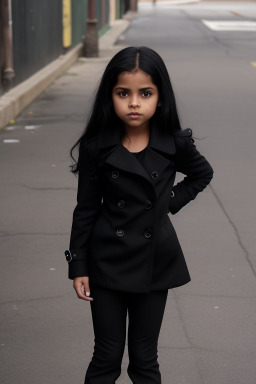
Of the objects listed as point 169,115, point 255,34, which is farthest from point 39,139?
point 255,34

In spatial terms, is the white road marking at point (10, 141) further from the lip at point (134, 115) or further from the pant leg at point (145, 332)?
the lip at point (134, 115)

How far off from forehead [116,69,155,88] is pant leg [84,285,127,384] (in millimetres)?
770

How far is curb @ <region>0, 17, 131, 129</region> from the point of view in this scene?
11454mm

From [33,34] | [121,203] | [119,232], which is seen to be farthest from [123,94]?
[33,34]

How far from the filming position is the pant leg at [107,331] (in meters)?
3.23

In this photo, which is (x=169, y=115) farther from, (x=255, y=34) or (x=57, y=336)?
(x=255, y=34)

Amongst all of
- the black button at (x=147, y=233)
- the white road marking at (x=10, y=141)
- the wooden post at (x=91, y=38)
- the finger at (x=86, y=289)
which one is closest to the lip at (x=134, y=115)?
the black button at (x=147, y=233)

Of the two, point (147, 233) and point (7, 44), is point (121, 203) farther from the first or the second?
point (7, 44)

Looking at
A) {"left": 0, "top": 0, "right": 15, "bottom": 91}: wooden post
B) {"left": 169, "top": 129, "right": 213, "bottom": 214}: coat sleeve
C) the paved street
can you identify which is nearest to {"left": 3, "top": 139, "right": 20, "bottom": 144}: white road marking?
the paved street

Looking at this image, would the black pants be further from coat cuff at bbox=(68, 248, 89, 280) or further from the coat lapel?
the coat lapel

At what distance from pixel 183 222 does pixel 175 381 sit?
9.33 feet

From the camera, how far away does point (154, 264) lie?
128 inches

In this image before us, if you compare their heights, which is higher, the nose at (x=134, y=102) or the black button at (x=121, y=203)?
the nose at (x=134, y=102)

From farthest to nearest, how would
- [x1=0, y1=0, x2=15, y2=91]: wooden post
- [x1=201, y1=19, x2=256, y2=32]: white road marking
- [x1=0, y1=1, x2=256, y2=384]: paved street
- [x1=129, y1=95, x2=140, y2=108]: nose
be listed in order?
[x1=201, y1=19, x2=256, y2=32]: white road marking, [x1=0, y1=0, x2=15, y2=91]: wooden post, [x1=0, y1=1, x2=256, y2=384]: paved street, [x1=129, y1=95, x2=140, y2=108]: nose
